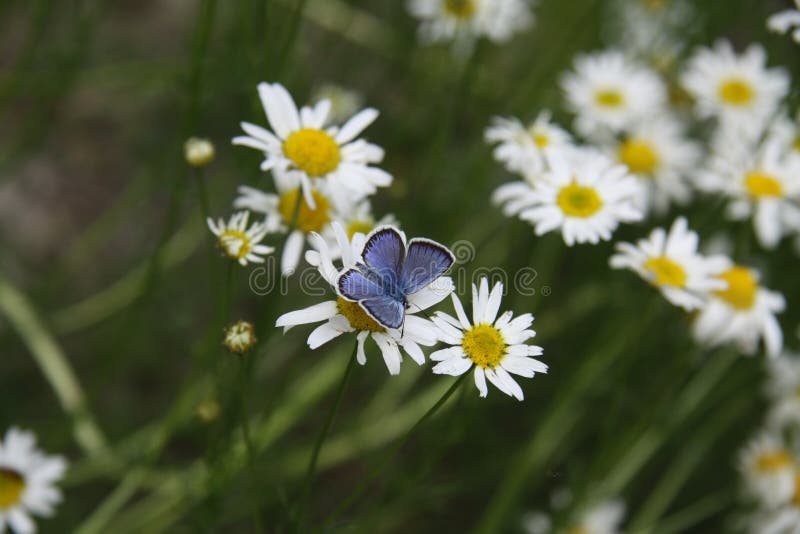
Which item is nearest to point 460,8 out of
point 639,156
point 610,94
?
point 610,94

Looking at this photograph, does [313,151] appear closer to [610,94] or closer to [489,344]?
[489,344]

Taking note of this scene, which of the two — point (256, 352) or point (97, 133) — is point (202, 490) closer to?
point (256, 352)

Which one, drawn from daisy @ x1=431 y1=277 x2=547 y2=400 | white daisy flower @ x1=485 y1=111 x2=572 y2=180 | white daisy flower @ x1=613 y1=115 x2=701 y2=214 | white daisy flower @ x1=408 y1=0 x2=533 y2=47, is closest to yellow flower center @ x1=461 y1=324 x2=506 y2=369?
daisy @ x1=431 y1=277 x2=547 y2=400

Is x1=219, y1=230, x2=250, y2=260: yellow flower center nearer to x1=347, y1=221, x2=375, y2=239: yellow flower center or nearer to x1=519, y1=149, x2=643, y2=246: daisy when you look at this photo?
x1=347, y1=221, x2=375, y2=239: yellow flower center

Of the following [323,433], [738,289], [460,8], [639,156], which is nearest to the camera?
[323,433]

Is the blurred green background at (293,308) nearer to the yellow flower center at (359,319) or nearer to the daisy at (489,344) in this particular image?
the yellow flower center at (359,319)

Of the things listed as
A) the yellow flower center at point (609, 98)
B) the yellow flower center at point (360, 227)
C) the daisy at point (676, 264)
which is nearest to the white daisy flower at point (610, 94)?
the yellow flower center at point (609, 98)

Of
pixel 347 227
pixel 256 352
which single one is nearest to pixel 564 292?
pixel 347 227
